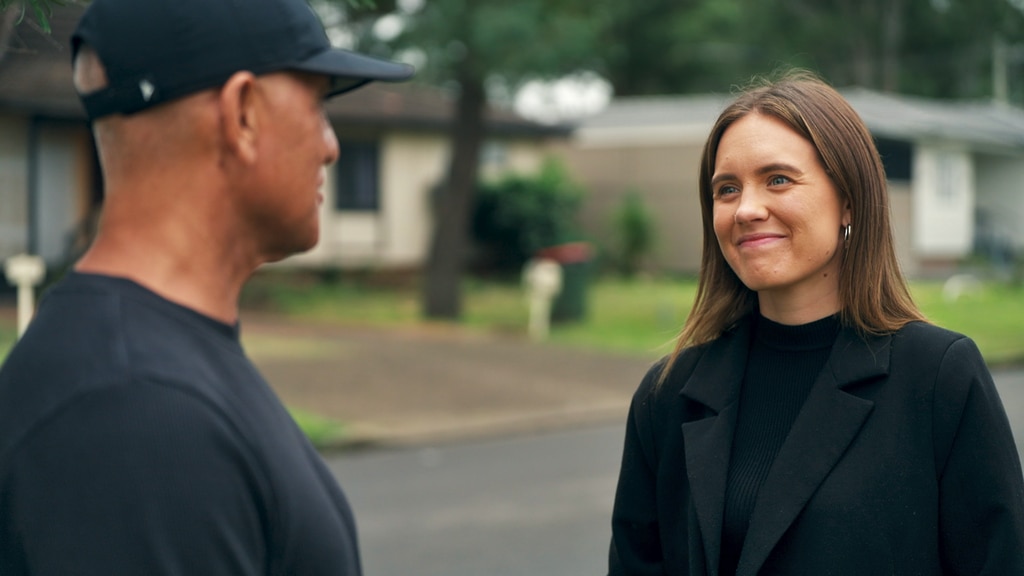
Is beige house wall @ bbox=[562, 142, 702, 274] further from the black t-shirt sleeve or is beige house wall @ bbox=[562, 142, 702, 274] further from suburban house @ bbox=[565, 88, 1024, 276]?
the black t-shirt sleeve

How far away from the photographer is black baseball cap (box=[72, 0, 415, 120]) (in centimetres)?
160

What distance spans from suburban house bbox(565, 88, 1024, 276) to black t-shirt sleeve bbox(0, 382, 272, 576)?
27897 mm

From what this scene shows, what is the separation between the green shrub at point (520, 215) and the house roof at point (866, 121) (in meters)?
4.15

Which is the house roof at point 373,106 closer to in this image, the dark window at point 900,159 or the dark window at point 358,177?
the dark window at point 358,177

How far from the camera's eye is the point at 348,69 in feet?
5.71

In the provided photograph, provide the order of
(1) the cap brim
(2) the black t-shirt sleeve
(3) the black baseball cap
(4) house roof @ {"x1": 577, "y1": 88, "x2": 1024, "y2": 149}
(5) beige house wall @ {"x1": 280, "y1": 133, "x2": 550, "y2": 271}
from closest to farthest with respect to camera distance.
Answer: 1. (2) the black t-shirt sleeve
2. (3) the black baseball cap
3. (1) the cap brim
4. (5) beige house wall @ {"x1": 280, "y1": 133, "x2": 550, "y2": 271}
5. (4) house roof @ {"x1": 577, "y1": 88, "x2": 1024, "y2": 149}

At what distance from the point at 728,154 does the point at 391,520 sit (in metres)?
5.80

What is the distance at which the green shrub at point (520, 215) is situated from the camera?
89.0 ft

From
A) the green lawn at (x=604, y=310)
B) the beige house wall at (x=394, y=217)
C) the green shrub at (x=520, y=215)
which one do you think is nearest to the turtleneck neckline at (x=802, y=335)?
the green lawn at (x=604, y=310)

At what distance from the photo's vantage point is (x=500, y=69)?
17.3 meters

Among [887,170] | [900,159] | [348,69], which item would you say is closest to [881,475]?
[348,69]

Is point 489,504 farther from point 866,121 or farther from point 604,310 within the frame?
point 866,121

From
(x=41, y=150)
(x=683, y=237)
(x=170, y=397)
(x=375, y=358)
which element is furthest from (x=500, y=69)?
(x=170, y=397)

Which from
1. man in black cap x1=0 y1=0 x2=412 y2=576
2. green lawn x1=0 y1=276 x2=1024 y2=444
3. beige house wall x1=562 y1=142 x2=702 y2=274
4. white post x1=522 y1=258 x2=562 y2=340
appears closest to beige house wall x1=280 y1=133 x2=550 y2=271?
green lawn x1=0 y1=276 x2=1024 y2=444
